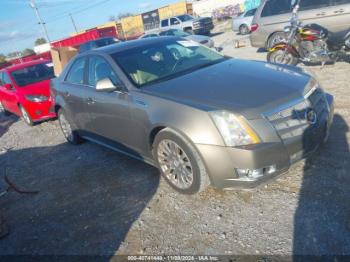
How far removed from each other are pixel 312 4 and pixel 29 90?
7.93 metres

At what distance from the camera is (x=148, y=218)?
138 inches

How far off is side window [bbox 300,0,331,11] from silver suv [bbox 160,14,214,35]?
48.1ft

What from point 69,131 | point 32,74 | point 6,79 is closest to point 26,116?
point 32,74

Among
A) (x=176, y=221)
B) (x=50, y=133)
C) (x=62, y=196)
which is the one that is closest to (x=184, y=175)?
(x=176, y=221)

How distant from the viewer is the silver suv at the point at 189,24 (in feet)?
76.0

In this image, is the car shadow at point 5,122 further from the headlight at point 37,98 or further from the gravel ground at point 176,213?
the gravel ground at point 176,213

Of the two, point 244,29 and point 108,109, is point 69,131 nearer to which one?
point 108,109

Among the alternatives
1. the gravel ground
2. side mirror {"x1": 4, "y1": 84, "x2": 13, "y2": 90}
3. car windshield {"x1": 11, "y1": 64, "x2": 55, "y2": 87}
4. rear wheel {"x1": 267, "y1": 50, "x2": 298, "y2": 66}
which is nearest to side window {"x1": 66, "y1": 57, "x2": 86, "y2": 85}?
the gravel ground

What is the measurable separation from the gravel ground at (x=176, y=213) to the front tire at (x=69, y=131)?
993 millimetres

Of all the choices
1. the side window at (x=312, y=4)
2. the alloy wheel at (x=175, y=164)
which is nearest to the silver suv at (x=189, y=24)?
the side window at (x=312, y=4)

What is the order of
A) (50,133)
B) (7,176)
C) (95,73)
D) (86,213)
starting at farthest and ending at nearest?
(50,133), (7,176), (95,73), (86,213)

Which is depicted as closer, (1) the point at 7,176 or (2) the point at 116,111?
(2) the point at 116,111

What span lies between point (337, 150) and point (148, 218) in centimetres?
241

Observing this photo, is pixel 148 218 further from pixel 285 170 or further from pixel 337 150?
pixel 337 150
